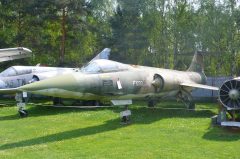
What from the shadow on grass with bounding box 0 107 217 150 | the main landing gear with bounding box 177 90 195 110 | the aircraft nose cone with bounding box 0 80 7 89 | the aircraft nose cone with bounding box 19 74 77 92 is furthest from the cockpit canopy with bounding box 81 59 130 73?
the aircraft nose cone with bounding box 0 80 7 89

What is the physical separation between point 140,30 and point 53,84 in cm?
2373

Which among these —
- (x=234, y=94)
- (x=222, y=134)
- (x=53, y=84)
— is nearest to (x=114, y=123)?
(x=53, y=84)

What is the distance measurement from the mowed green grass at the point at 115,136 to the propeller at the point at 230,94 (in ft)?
2.65

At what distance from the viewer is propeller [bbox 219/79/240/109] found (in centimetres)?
1153

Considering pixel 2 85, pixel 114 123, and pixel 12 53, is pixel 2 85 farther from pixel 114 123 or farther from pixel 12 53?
pixel 114 123

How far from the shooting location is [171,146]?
375 inches

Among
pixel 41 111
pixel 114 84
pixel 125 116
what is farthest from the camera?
pixel 41 111

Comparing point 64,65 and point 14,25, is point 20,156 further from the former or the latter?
point 14,25

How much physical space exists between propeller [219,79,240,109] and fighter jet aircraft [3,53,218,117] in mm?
3100

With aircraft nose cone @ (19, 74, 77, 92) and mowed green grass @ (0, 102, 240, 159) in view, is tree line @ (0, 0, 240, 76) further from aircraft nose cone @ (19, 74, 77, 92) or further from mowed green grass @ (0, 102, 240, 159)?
aircraft nose cone @ (19, 74, 77, 92)

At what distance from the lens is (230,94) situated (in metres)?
11.6

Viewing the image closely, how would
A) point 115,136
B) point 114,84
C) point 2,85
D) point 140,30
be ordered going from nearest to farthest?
1. point 115,136
2. point 114,84
3. point 2,85
4. point 140,30

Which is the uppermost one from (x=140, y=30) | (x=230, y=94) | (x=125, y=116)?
(x=140, y=30)

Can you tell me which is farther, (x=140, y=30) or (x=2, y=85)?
(x=140, y=30)
